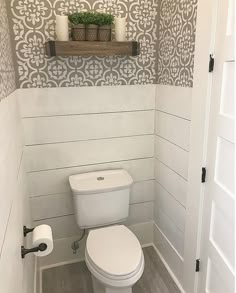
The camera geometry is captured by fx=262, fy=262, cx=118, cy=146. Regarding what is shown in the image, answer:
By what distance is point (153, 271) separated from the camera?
2.04m

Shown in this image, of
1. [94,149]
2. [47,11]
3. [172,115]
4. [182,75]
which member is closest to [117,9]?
[47,11]

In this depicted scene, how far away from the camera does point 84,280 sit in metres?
1.99

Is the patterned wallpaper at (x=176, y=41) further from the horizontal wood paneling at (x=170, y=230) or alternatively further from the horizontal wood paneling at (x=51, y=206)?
the horizontal wood paneling at (x=51, y=206)

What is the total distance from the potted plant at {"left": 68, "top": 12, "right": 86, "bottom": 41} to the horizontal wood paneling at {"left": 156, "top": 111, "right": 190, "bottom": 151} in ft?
2.52

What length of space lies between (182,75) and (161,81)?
1.01 feet

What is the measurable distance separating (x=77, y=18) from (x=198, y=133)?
1.00m

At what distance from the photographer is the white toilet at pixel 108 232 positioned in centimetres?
148

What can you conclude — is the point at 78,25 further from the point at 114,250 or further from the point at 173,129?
the point at 114,250

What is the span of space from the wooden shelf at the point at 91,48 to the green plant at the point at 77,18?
13cm

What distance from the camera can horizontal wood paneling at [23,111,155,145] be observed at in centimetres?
182

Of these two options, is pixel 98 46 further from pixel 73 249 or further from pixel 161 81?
pixel 73 249

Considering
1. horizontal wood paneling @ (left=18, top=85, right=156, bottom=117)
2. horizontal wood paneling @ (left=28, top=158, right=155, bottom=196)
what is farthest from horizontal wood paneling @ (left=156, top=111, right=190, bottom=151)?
horizontal wood paneling @ (left=28, top=158, right=155, bottom=196)

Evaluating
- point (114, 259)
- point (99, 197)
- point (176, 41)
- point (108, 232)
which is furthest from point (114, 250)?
point (176, 41)

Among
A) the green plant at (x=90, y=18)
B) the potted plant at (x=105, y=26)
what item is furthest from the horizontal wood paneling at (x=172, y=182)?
the green plant at (x=90, y=18)
